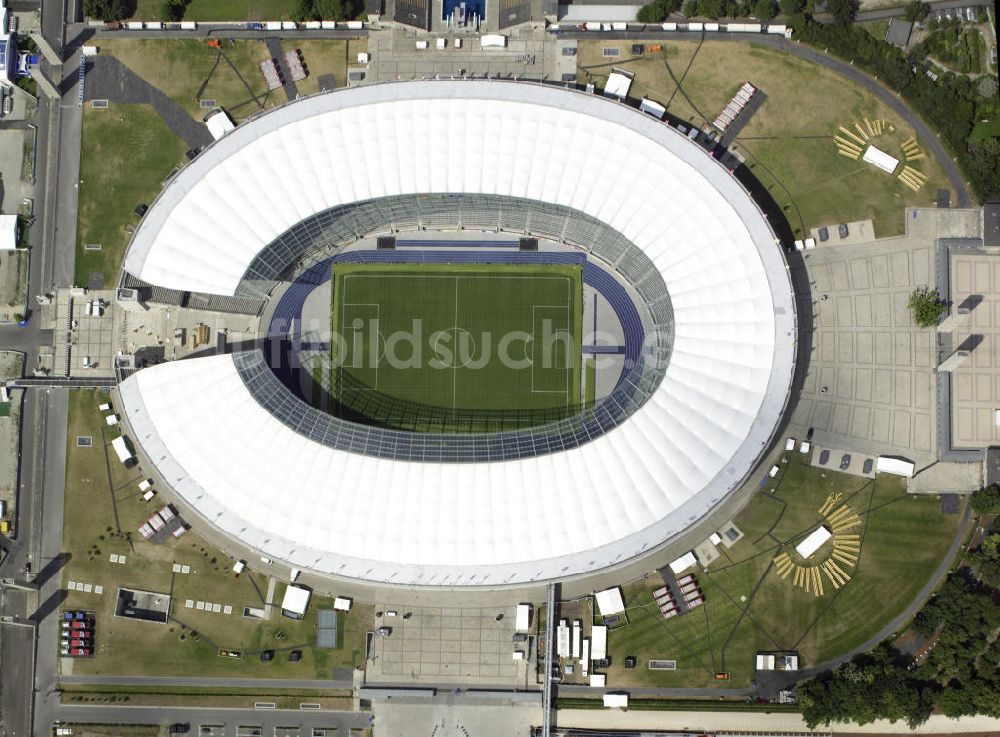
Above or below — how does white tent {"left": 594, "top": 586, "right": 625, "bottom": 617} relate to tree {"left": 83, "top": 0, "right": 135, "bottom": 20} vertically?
below

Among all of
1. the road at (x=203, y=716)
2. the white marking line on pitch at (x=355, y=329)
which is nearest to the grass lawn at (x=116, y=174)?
the white marking line on pitch at (x=355, y=329)

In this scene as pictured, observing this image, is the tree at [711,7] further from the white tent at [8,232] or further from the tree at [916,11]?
the white tent at [8,232]

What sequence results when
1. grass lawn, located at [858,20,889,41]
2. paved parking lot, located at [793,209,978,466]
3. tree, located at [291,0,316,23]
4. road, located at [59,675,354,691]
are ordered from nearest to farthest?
road, located at [59,675,354,691], paved parking lot, located at [793,209,978,466], tree, located at [291,0,316,23], grass lawn, located at [858,20,889,41]

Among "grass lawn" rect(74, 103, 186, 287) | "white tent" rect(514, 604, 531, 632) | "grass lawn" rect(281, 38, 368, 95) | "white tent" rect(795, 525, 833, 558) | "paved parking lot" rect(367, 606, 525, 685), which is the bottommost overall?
"paved parking lot" rect(367, 606, 525, 685)

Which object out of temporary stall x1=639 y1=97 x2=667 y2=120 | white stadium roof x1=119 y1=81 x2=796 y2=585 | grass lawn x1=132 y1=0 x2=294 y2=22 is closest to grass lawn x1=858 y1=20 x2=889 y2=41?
temporary stall x1=639 y1=97 x2=667 y2=120

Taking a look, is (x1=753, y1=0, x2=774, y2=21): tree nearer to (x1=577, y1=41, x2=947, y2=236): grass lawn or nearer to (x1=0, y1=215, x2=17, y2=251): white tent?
(x1=577, y1=41, x2=947, y2=236): grass lawn

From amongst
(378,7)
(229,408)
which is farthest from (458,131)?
(229,408)

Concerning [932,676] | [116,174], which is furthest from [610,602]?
[116,174]
